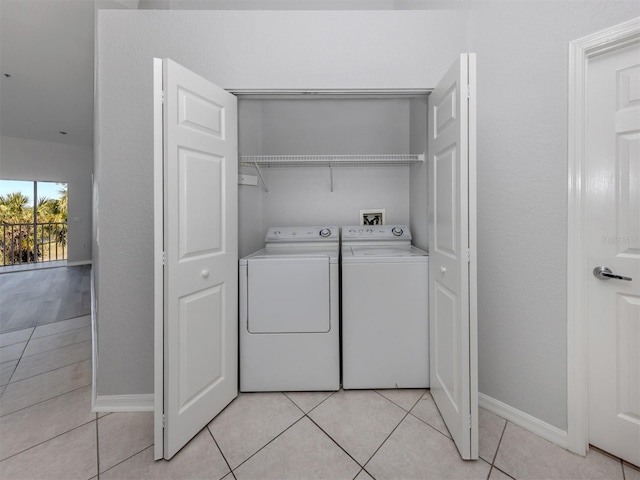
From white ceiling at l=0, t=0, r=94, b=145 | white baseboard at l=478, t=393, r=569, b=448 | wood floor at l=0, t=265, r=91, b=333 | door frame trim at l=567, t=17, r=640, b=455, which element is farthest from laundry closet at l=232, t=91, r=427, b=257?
wood floor at l=0, t=265, r=91, b=333

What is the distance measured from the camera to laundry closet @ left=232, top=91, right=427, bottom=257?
2.52 meters

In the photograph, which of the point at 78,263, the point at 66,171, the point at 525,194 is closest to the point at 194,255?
the point at 525,194

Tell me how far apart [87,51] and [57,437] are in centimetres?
405

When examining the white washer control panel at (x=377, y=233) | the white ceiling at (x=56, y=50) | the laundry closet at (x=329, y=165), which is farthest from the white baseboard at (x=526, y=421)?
the white ceiling at (x=56, y=50)

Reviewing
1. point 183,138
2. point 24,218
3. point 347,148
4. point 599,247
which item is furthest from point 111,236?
point 24,218

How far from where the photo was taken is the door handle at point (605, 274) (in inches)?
48.2

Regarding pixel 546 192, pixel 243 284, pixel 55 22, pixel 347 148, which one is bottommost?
pixel 243 284

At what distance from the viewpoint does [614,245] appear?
1251 mm

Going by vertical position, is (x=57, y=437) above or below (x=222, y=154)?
below

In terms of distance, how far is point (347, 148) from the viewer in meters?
2.61

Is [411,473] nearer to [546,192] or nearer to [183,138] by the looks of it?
[546,192]

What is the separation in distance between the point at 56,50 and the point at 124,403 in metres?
4.12

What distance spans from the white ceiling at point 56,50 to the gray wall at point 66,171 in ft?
1.81

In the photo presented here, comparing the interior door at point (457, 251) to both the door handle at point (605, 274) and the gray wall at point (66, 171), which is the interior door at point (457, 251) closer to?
the door handle at point (605, 274)
